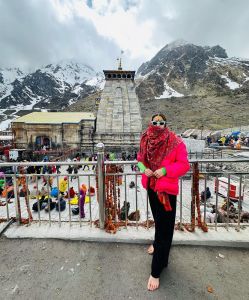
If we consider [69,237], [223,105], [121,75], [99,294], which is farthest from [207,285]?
[223,105]

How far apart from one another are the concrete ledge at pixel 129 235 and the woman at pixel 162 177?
78 cm

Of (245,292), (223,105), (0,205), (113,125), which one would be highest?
(223,105)

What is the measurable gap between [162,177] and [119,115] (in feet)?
116

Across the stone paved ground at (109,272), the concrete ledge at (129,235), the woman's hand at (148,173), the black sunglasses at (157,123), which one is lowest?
the stone paved ground at (109,272)

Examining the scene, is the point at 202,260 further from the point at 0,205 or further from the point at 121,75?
the point at 121,75

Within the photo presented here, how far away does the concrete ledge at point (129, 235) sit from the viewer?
3.33 metres

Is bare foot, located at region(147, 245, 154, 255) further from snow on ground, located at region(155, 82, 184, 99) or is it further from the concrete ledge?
snow on ground, located at region(155, 82, 184, 99)

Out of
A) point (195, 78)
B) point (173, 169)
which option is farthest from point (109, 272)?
point (195, 78)

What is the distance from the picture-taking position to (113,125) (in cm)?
Answer: 3650

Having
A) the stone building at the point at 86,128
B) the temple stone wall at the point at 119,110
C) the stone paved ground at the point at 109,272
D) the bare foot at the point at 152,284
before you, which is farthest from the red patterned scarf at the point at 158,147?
the temple stone wall at the point at 119,110

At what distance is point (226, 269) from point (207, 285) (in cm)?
44

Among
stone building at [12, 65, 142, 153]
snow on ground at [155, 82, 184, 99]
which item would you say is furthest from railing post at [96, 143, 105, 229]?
snow on ground at [155, 82, 184, 99]

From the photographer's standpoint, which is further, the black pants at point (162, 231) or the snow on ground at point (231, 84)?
the snow on ground at point (231, 84)

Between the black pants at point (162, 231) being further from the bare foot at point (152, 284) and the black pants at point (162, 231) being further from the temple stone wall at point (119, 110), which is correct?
the temple stone wall at point (119, 110)
